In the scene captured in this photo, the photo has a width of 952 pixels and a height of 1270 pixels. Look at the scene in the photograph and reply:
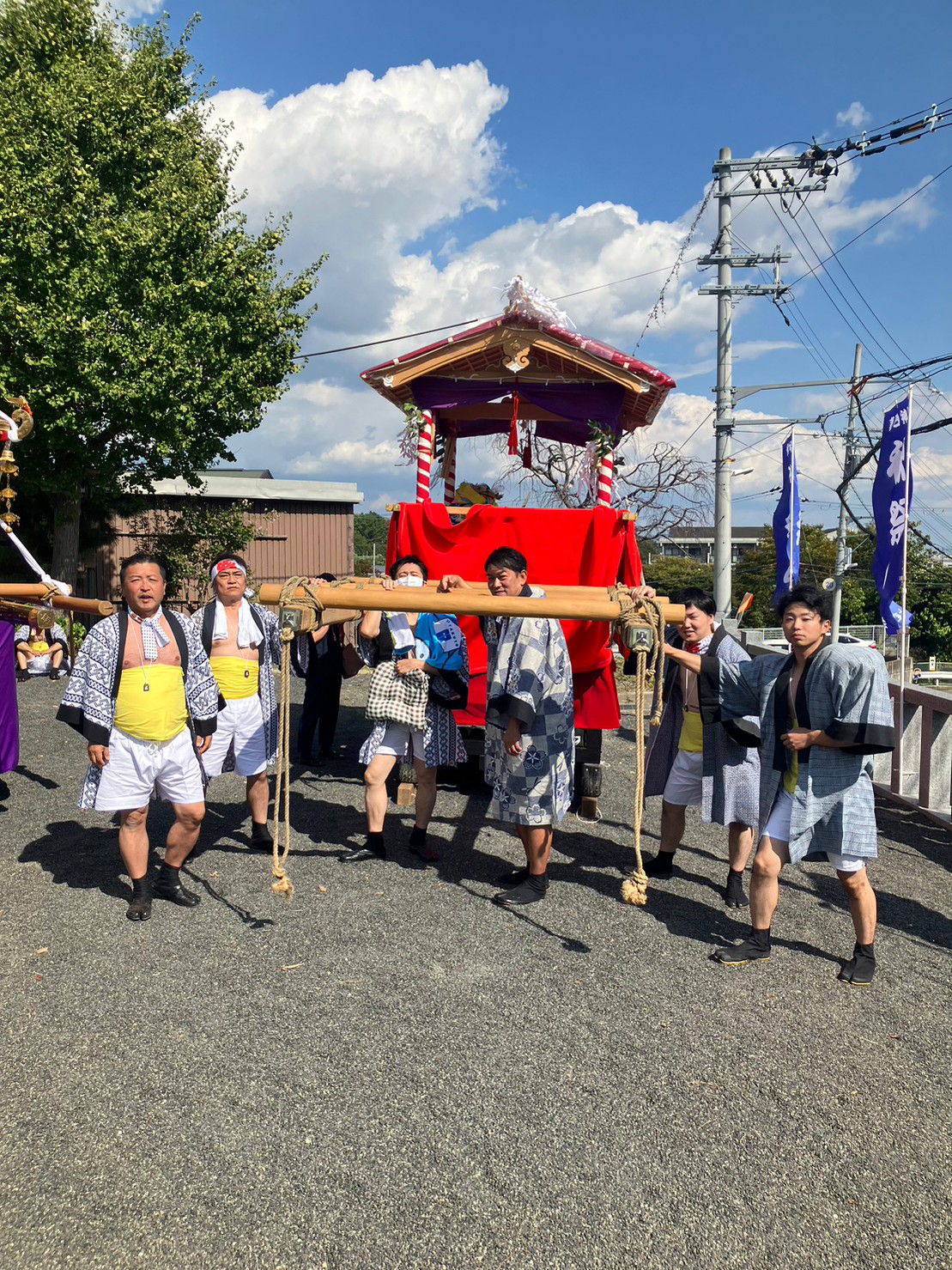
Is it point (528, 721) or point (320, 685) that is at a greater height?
point (528, 721)

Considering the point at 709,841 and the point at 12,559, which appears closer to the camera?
the point at 709,841

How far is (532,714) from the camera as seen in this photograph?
14.4 ft

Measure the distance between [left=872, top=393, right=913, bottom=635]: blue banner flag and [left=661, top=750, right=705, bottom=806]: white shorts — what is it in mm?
2809

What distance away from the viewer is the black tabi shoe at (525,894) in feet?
15.2

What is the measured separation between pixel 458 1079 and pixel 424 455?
17.8ft

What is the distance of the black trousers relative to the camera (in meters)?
8.05

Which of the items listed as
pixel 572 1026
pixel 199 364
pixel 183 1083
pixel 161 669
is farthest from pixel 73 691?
pixel 199 364

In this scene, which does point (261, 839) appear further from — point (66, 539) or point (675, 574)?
point (675, 574)

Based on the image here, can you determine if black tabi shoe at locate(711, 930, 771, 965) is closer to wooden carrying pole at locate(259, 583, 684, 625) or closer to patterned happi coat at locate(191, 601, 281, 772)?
wooden carrying pole at locate(259, 583, 684, 625)

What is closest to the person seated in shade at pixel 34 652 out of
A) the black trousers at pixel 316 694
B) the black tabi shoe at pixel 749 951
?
the black trousers at pixel 316 694

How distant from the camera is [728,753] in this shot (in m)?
4.61

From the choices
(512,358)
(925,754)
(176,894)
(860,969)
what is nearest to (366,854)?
(176,894)

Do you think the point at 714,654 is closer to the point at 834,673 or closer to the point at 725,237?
the point at 834,673

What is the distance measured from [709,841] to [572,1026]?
2.99m
